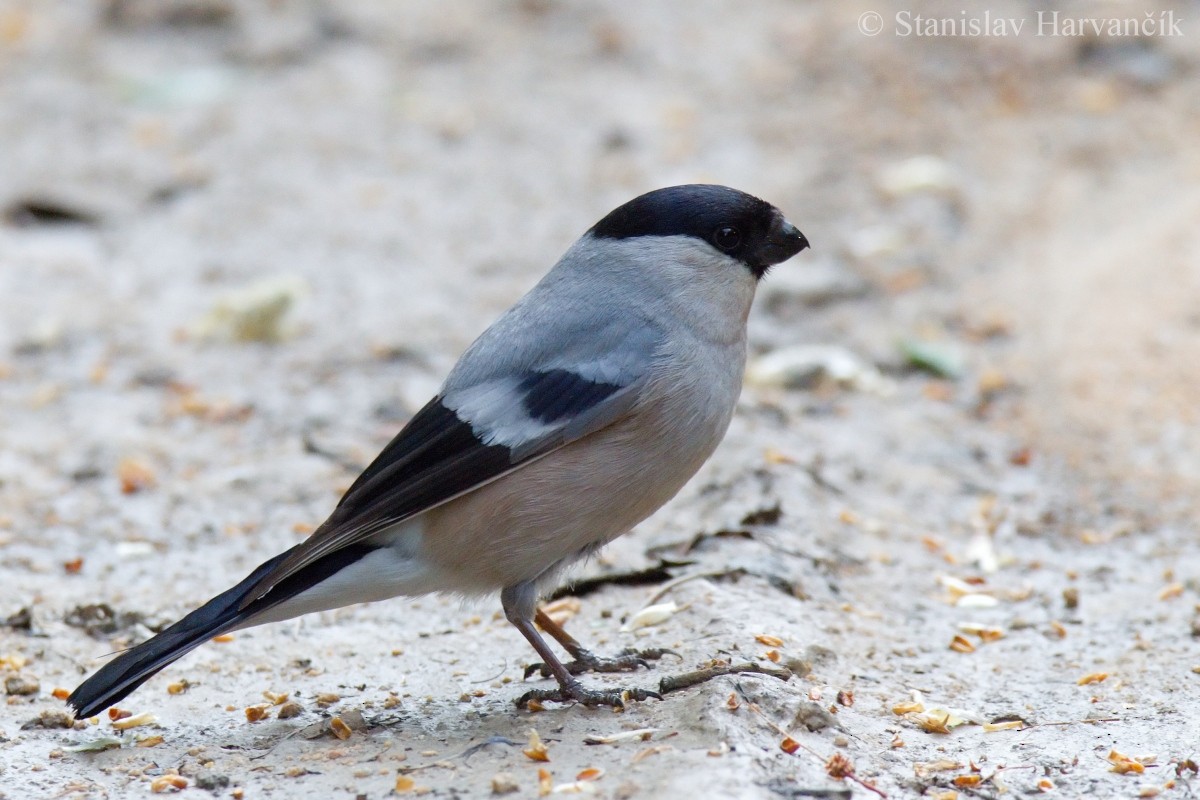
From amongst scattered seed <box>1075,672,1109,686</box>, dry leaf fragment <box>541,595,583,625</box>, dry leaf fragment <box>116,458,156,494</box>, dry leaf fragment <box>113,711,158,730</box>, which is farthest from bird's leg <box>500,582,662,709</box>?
dry leaf fragment <box>116,458,156,494</box>

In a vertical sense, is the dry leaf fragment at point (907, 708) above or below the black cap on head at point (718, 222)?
below

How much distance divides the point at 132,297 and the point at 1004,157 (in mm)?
5397

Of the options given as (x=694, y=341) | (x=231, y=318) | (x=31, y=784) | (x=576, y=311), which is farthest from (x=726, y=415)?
(x=231, y=318)

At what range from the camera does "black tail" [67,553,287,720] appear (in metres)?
4.04

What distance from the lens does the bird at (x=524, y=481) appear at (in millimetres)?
4164

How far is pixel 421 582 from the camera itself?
430 cm

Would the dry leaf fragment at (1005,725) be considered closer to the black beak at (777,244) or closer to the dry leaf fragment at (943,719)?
the dry leaf fragment at (943,719)

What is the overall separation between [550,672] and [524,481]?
26.3 inches

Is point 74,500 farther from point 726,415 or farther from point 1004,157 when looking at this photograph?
point 1004,157

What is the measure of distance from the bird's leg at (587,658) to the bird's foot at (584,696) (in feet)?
0.40

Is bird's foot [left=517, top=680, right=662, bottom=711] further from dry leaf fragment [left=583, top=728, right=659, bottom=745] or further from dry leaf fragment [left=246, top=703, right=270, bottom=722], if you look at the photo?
dry leaf fragment [left=246, top=703, right=270, bottom=722]

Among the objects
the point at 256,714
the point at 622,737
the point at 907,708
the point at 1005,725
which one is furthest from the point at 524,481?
the point at 1005,725

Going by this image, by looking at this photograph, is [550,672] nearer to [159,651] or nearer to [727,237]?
[159,651]

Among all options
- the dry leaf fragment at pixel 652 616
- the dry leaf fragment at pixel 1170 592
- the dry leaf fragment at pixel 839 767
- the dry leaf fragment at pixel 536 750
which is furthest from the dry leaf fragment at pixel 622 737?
the dry leaf fragment at pixel 1170 592
